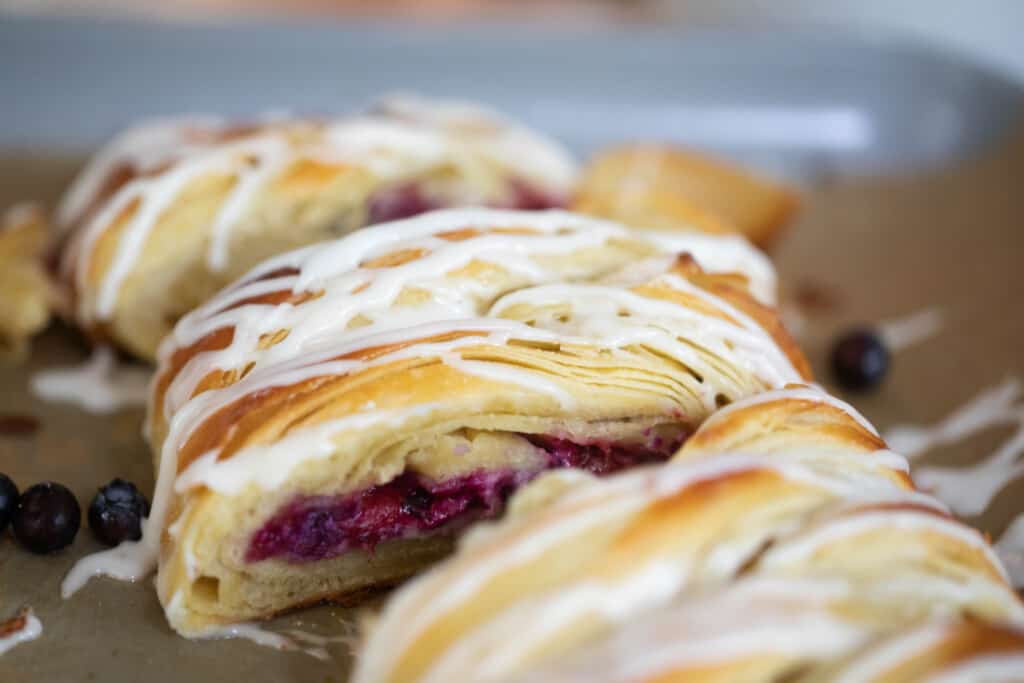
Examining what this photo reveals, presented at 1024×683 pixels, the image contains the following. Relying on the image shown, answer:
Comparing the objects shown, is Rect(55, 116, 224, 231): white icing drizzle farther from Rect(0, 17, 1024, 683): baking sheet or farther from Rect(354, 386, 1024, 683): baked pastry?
Rect(354, 386, 1024, 683): baked pastry

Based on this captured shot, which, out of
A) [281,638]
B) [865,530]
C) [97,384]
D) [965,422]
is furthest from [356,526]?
[965,422]

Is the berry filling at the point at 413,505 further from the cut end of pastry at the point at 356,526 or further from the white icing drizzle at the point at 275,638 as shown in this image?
the white icing drizzle at the point at 275,638

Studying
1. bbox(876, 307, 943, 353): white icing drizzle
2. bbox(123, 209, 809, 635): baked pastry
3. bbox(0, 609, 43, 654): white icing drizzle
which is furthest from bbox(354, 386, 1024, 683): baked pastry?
bbox(876, 307, 943, 353): white icing drizzle

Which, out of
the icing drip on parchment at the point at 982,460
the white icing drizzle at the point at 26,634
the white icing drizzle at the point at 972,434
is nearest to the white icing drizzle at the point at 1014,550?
the icing drip on parchment at the point at 982,460

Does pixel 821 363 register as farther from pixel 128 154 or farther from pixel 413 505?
pixel 128 154

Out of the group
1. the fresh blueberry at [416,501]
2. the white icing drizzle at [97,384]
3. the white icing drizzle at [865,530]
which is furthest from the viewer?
the white icing drizzle at [97,384]

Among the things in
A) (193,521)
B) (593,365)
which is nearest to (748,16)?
(593,365)

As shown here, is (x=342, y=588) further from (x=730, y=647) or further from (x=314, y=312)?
(x=730, y=647)
